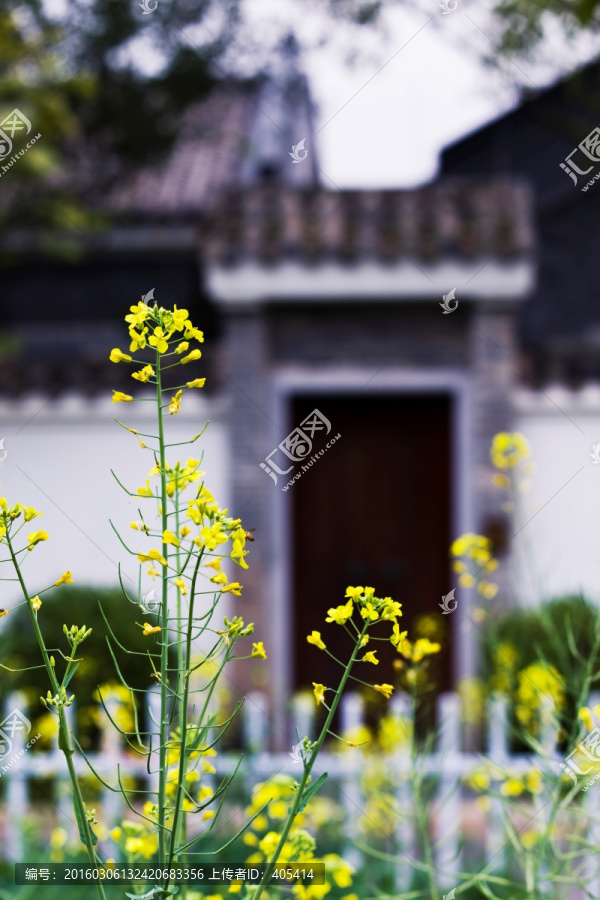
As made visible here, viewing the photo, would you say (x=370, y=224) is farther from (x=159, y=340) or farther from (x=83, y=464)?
(x=159, y=340)

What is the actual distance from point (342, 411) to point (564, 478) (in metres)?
1.19

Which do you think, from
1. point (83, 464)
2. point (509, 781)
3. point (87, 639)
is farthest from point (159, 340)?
point (83, 464)

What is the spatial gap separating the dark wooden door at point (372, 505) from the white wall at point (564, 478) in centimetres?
45

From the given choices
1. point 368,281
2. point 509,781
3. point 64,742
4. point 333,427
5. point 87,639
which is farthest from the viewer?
point 333,427

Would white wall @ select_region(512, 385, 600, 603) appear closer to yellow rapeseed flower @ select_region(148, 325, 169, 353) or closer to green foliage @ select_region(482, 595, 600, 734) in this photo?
green foliage @ select_region(482, 595, 600, 734)

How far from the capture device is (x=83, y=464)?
14.1 feet

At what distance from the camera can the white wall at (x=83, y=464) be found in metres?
4.16

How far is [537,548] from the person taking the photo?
3.91 m

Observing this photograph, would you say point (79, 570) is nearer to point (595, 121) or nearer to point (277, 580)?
point (277, 580)

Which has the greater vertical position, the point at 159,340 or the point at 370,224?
the point at 370,224

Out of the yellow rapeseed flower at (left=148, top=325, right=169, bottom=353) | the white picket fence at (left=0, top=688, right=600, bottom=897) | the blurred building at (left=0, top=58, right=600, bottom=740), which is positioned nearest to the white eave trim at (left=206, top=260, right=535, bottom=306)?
the blurred building at (left=0, top=58, right=600, bottom=740)

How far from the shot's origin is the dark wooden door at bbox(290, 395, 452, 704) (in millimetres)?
4316

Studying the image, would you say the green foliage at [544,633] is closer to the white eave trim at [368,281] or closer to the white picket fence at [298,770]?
the white picket fence at [298,770]

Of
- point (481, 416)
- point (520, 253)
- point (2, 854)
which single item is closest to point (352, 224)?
point (520, 253)
